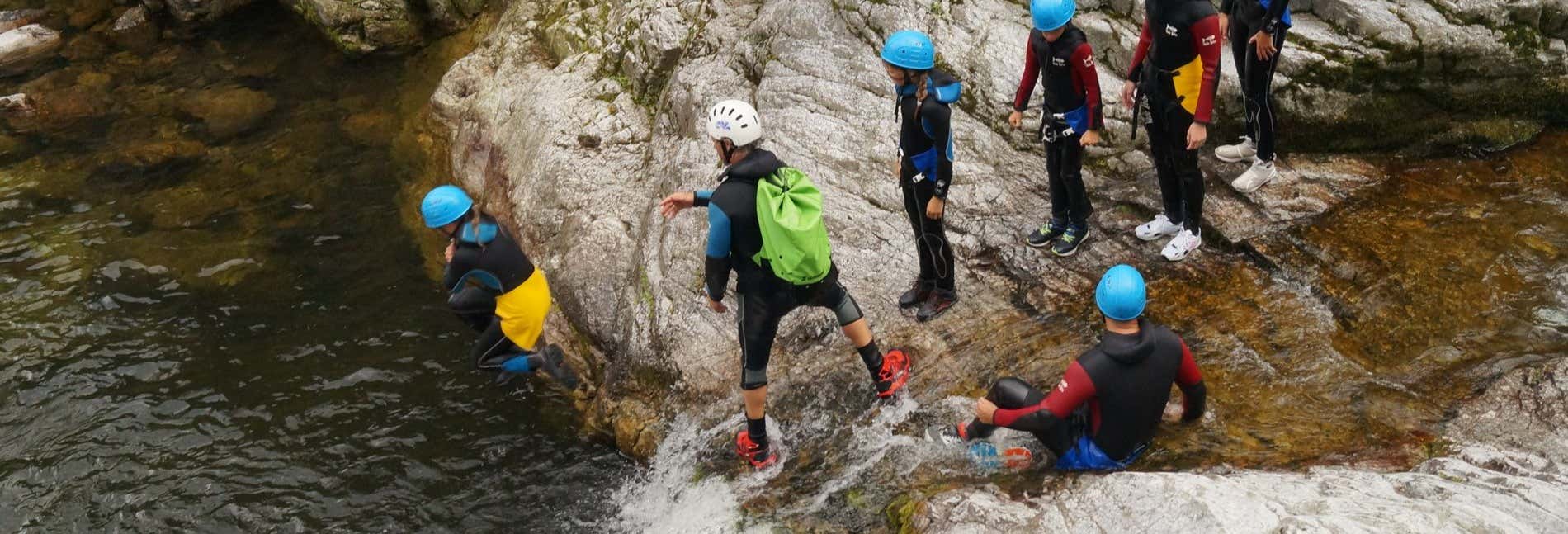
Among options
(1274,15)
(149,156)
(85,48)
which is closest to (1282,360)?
(1274,15)

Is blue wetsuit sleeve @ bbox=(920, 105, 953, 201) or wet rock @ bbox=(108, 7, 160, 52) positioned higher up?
blue wetsuit sleeve @ bbox=(920, 105, 953, 201)

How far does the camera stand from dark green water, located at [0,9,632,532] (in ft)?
29.6

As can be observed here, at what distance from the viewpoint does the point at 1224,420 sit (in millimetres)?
7121

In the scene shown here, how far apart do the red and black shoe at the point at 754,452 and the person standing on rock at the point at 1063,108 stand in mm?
3249

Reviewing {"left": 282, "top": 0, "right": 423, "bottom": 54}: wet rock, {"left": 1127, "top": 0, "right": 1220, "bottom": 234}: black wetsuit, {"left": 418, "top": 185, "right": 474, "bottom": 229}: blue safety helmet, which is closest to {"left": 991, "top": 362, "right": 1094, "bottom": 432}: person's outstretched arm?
{"left": 1127, "top": 0, "right": 1220, "bottom": 234}: black wetsuit

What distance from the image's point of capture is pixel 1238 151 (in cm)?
957

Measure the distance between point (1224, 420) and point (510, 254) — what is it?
20.3ft

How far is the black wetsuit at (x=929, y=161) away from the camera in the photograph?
287 inches

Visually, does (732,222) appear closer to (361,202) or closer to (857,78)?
(857,78)

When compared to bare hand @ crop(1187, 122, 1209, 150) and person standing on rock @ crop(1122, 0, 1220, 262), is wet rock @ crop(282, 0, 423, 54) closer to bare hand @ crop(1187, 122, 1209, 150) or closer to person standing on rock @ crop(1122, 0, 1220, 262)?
person standing on rock @ crop(1122, 0, 1220, 262)

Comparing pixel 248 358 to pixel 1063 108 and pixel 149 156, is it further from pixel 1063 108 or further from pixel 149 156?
pixel 1063 108

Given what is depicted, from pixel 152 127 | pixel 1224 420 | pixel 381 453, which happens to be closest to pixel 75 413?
pixel 381 453

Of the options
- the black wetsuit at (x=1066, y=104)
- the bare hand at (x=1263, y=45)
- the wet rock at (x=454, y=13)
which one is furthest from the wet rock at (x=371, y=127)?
the bare hand at (x=1263, y=45)

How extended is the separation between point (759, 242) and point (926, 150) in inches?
63.2
